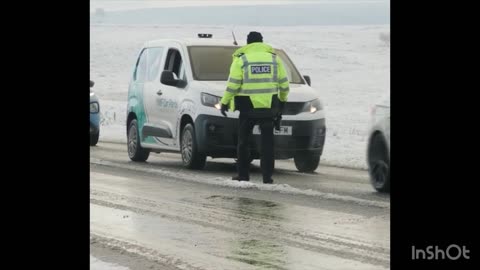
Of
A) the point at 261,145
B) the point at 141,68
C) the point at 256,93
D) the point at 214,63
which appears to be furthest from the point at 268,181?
the point at 141,68

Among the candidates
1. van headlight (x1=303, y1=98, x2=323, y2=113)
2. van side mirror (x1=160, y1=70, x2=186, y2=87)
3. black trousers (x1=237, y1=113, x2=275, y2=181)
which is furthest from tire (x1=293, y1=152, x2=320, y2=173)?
van side mirror (x1=160, y1=70, x2=186, y2=87)

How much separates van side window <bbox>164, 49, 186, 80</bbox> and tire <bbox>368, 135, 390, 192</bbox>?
4517 millimetres

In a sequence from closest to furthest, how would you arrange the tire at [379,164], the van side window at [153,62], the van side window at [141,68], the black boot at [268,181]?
the tire at [379,164] < the black boot at [268,181] < the van side window at [153,62] < the van side window at [141,68]

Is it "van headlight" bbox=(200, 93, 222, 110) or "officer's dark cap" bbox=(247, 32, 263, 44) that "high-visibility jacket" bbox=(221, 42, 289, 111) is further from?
"van headlight" bbox=(200, 93, 222, 110)

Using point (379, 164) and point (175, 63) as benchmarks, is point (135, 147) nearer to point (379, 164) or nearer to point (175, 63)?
point (175, 63)

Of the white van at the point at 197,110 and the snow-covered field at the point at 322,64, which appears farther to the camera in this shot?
the snow-covered field at the point at 322,64

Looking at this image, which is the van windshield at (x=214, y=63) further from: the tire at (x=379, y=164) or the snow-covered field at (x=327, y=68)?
the tire at (x=379, y=164)

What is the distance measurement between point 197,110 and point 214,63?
1238 mm

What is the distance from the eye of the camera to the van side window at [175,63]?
50.3 feet

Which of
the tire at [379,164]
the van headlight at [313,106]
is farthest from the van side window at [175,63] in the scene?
the tire at [379,164]
